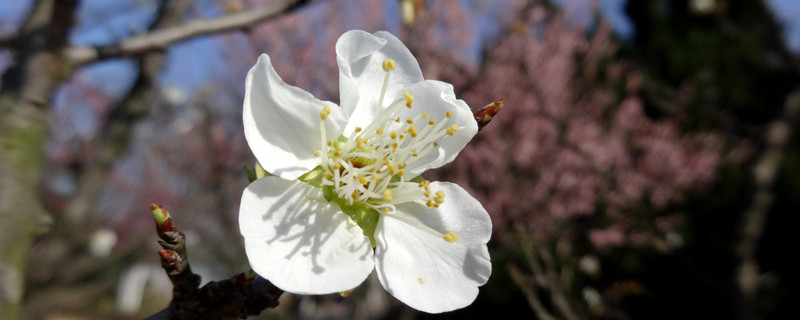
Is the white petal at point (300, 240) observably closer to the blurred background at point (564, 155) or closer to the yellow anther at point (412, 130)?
the yellow anther at point (412, 130)

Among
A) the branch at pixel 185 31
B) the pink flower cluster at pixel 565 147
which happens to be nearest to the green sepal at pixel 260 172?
the branch at pixel 185 31

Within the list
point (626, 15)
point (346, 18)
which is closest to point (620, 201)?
point (346, 18)

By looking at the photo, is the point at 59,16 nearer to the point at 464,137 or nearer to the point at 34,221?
the point at 34,221

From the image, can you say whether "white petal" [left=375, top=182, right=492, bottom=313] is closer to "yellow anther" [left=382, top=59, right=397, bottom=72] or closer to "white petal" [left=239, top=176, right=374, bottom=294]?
"white petal" [left=239, top=176, right=374, bottom=294]

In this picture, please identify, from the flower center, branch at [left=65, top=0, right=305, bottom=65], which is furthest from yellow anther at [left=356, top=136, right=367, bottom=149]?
branch at [left=65, top=0, right=305, bottom=65]

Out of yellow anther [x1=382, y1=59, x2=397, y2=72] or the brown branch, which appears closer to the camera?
yellow anther [x1=382, y1=59, x2=397, y2=72]

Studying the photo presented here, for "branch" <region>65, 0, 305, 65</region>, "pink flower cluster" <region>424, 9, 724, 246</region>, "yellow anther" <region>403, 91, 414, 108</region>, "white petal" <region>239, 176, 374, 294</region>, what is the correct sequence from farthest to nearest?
"pink flower cluster" <region>424, 9, 724, 246</region> → "branch" <region>65, 0, 305, 65</region> → "yellow anther" <region>403, 91, 414, 108</region> → "white petal" <region>239, 176, 374, 294</region>
